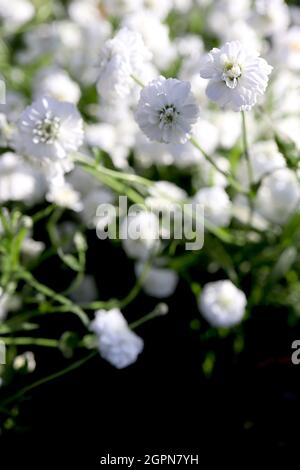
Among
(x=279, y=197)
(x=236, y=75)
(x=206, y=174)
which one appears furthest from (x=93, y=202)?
(x=236, y=75)

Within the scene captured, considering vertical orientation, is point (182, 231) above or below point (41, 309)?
above

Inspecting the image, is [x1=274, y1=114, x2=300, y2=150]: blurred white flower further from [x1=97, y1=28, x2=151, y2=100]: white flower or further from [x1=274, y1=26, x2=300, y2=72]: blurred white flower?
[x1=97, y1=28, x2=151, y2=100]: white flower

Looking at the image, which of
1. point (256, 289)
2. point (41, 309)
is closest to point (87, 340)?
point (41, 309)

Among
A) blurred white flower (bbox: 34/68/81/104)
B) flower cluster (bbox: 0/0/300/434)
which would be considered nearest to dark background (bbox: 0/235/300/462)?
flower cluster (bbox: 0/0/300/434)

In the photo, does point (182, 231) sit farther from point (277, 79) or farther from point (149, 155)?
point (277, 79)

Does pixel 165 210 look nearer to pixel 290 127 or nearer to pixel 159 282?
pixel 159 282

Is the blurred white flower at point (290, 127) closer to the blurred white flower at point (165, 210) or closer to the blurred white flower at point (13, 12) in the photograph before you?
the blurred white flower at point (165, 210)

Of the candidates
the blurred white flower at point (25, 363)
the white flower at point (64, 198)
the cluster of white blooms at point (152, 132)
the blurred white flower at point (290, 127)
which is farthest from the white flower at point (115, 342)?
the blurred white flower at point (290, 127)
